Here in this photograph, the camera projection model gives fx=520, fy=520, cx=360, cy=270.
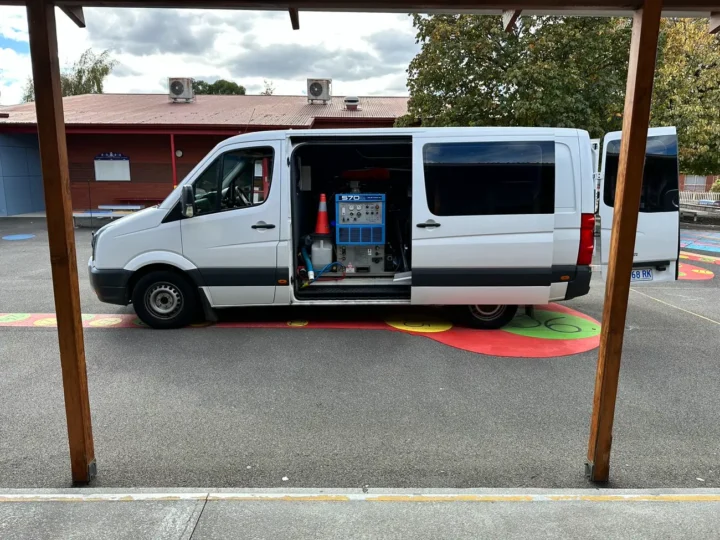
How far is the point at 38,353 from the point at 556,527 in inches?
209

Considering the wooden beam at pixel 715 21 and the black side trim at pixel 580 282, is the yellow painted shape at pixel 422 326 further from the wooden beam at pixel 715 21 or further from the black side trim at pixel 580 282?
the wooden beam at pixel 715 21

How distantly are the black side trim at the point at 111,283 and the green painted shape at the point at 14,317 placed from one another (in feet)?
4.56

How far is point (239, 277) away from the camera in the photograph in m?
6.20

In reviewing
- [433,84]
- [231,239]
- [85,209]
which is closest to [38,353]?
[231,239]

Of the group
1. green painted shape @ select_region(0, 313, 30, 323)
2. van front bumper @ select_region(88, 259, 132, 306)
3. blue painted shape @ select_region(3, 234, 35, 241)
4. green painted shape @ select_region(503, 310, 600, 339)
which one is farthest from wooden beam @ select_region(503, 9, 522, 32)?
blue painted shape @ select_region(3, 234, 35, 241)

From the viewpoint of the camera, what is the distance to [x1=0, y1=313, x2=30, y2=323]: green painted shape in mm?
6738

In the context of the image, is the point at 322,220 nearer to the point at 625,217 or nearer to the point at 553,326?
the point at 553,326

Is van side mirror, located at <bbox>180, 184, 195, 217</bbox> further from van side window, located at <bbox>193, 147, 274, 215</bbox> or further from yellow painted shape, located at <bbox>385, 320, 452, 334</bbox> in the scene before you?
yellow painted shape, located at <bbox>385, 320, 452, 334</bbox>

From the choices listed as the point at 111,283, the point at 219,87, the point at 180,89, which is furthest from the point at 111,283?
the point at 219,87

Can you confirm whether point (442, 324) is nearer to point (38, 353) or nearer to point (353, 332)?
point (353, 332)

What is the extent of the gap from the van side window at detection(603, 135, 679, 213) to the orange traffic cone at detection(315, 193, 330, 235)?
11.1 ft

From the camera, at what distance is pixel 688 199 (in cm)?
2516

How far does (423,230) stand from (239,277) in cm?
225

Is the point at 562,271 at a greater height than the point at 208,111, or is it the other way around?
the point at 208,111
